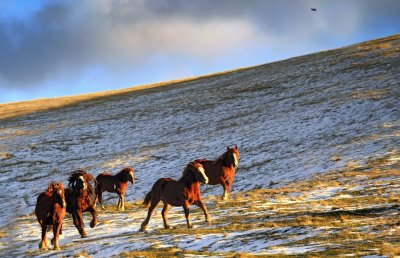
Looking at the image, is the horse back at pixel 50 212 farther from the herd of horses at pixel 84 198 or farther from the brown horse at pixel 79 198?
the brown horse at pixel 79 198

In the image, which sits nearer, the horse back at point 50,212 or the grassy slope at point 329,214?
the grassy slope at point 329,214

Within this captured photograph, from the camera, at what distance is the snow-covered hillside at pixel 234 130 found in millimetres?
25750

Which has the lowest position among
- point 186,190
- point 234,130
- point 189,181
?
point 186,190

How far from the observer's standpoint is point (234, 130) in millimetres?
35000

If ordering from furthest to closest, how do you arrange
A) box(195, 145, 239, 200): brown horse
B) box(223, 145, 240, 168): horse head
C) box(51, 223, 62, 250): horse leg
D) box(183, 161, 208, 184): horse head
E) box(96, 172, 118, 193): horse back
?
box(96, 172, 118, 193): horse back
box(195, 145, 239, 200): brown horse
box(223, 145, 240, 168): horse head
box(183, 161, 208, 184): horse head
box(51, 223, 62, 250): horse leg

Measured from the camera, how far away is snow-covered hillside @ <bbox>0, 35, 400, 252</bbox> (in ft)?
84.5

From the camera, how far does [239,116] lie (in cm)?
3962

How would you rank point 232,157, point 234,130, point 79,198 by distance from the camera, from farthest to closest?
point 234,130, point 232,157, point 79,198

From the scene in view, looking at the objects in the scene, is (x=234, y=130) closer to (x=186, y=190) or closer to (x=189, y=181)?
(x=189, y=181)

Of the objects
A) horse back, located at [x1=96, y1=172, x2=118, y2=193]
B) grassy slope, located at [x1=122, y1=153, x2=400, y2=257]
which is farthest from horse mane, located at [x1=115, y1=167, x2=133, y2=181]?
grassy slope, located at [x1=122, y1=153, x2=400, y2=257]

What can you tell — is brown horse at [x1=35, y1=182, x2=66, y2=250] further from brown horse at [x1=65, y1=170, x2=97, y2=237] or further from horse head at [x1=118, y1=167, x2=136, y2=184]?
horse head at [x1=118, y1=167, x2=136, y2=184]

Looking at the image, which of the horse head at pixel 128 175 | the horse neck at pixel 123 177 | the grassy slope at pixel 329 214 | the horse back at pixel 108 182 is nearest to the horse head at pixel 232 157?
the grassy slope at pixel 329 214

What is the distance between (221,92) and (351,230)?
40.9 metres

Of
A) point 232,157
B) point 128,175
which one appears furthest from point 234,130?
point 232,157
